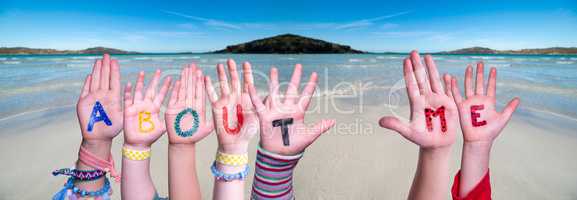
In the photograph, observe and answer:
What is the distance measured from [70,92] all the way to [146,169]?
717cm

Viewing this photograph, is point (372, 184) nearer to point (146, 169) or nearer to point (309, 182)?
point (309, 182)

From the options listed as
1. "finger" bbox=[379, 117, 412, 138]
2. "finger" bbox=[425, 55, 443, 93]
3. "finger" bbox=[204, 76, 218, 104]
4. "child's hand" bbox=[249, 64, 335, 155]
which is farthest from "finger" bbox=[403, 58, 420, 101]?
"finger" bbox=[204, 76, 218, 104]

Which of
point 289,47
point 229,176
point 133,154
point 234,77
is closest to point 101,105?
point 133,154

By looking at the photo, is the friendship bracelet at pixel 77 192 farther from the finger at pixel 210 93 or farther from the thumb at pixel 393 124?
the thumb at pixel 393 124

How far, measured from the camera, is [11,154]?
3.36 m

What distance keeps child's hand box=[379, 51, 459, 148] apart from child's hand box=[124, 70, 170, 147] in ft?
4.62

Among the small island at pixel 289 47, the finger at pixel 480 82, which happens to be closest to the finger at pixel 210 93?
the finger at pixel 480 82

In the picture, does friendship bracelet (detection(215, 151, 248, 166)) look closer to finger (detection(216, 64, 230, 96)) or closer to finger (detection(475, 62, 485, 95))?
finger (detection(216, 64, 230, 96))

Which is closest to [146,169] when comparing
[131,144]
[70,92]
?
[131,144]

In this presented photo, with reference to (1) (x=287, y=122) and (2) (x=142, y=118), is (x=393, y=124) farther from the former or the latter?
(2) (x=142, y=118)

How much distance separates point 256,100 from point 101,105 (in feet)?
3.95

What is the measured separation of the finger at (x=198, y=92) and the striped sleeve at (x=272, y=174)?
0.68 m

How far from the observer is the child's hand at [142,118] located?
189 centimetres

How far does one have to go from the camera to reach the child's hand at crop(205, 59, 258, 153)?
171cm
